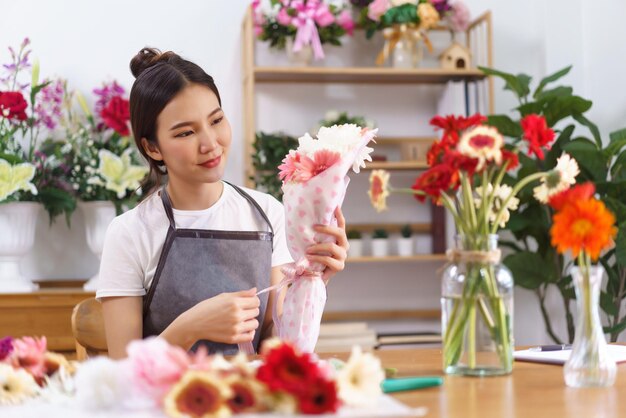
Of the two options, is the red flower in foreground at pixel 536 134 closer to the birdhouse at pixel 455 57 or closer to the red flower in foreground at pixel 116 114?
the red flower in foreground at pixel 116 114

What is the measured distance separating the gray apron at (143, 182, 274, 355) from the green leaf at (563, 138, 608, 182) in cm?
Result: 193

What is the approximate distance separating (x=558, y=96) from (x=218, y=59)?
4.78 ft

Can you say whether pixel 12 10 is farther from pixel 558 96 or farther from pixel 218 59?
pixel 558 96

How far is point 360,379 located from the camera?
38.0 inches

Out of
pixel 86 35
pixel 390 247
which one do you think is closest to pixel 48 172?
pixel 86 35

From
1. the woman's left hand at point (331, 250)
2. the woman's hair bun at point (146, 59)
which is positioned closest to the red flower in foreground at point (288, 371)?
the woman's left hand at point (331, 250)

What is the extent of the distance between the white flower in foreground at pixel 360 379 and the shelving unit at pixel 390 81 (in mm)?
2718

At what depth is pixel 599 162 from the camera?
11.5 feet

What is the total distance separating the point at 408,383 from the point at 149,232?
0.91 meters

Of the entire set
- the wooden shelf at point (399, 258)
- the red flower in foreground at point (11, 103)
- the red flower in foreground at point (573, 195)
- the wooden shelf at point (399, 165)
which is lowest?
the wooden shelf at point (399, 258)

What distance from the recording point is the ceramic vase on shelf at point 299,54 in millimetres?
3719

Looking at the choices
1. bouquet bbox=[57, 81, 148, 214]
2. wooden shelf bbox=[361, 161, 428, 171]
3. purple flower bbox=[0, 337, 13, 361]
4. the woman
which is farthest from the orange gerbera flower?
wooden shelf bbox=[361, 161, 428, 171]

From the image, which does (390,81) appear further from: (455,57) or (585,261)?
(585,261)

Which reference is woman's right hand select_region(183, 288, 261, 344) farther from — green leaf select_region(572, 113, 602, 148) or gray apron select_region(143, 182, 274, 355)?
green leaf select_region(572, 113, 602, 148)
